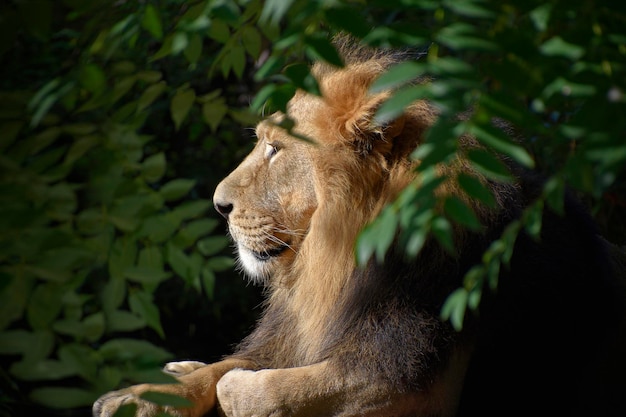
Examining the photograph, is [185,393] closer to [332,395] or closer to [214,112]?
[332,395]

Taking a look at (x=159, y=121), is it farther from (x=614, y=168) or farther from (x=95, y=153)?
(x=614, y=168)

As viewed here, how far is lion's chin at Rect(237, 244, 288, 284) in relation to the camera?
307cm

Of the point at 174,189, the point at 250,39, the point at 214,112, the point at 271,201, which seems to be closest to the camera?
the point at 174,189

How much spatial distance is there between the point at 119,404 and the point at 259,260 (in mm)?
753

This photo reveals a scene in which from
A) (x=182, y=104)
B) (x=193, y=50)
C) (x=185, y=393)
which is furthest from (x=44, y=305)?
(x=185, y=393)

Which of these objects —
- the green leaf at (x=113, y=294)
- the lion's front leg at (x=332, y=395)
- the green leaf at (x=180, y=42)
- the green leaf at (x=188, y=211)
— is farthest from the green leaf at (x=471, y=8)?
the lion's front leg at (x=332, y=395)

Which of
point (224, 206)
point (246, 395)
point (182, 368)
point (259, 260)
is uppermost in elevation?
point (224, 206)

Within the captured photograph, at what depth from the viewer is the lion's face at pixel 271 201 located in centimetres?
295

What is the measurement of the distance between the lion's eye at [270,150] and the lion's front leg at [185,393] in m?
0.76

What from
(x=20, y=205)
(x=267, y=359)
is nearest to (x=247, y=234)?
(x=267, y=359)

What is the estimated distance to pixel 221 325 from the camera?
20.5 feet

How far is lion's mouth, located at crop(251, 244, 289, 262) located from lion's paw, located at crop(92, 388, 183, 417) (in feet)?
2.17

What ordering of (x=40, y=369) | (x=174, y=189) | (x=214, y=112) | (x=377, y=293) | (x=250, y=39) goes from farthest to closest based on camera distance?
(x=377, y=293), (x=250, y=39), (x=214, y=112), (x=174, y=189), (x=40, y=369)

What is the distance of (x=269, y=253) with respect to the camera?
3.07 meters
